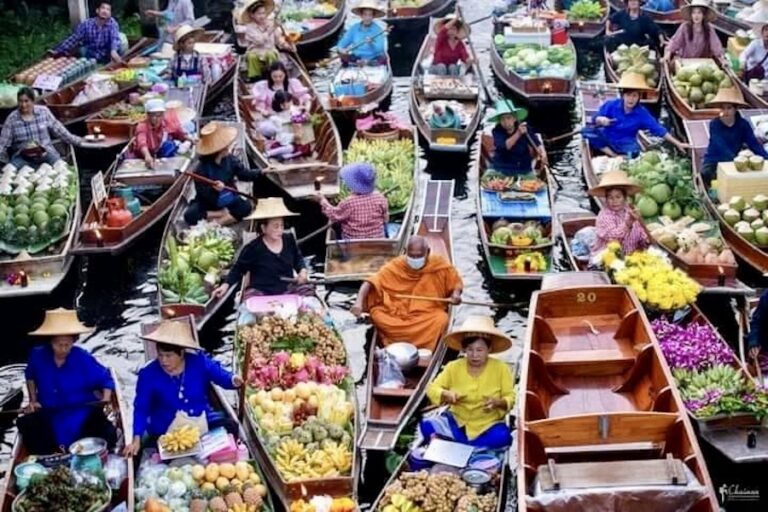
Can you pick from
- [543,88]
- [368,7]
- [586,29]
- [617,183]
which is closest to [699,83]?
[543,88]

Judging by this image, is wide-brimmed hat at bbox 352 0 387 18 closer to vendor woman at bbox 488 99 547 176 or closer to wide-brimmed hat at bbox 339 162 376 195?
vendor woman at bbox 488 99 547 176

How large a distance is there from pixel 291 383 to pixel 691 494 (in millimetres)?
3565

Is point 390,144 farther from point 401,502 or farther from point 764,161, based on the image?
point 401,502

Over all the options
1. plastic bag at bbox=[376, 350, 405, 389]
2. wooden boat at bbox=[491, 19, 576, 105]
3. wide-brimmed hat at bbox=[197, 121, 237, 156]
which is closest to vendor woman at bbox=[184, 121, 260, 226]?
wide-brimmed hat at bbox=[197, 121, 237, 156]

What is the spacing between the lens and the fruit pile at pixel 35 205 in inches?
497

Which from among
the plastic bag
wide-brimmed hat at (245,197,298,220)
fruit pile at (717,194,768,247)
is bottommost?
the plastic bag

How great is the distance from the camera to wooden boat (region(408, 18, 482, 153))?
15.6 metres

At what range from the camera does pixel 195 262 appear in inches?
485

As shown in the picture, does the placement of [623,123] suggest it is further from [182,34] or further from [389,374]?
[182,34]

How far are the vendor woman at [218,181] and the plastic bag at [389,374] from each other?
11.9 ft

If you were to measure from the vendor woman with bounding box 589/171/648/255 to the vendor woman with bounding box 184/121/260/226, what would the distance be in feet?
12.6

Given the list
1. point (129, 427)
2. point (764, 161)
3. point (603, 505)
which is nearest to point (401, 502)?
point (603, 505)

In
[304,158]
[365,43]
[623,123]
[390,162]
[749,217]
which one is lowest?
[304,158]

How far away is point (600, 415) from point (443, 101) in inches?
348
